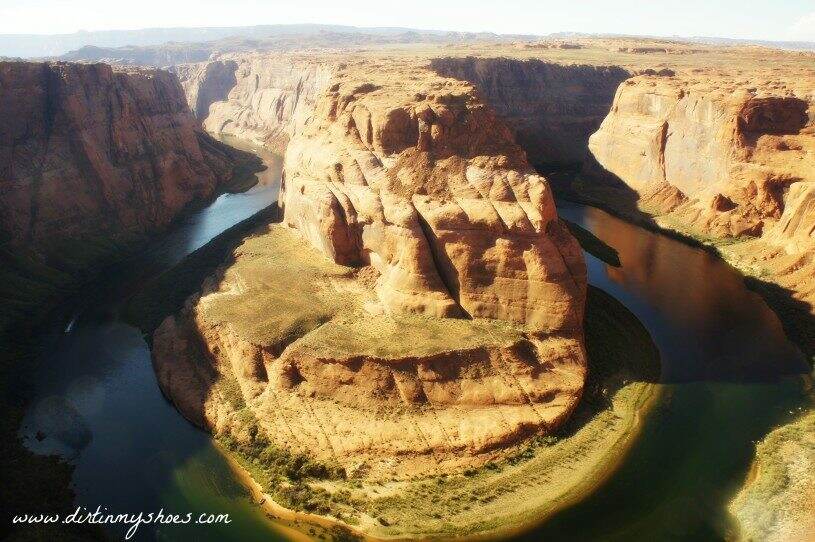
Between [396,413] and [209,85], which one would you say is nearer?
[396,413]

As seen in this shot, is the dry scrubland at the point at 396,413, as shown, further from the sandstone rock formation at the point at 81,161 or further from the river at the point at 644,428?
the sandstone rock formation at the point at 81,161

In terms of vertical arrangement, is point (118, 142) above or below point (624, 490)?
above

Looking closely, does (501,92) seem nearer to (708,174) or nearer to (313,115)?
(708,174)

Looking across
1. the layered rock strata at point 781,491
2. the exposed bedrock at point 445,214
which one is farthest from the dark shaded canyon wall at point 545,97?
the layered rock strata at point 781,491

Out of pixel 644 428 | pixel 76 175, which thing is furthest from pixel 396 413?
pixel 76 175

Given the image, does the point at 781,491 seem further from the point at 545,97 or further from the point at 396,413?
the point at 545,97

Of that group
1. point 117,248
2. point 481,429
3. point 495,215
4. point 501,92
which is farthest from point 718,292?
point 501,92
